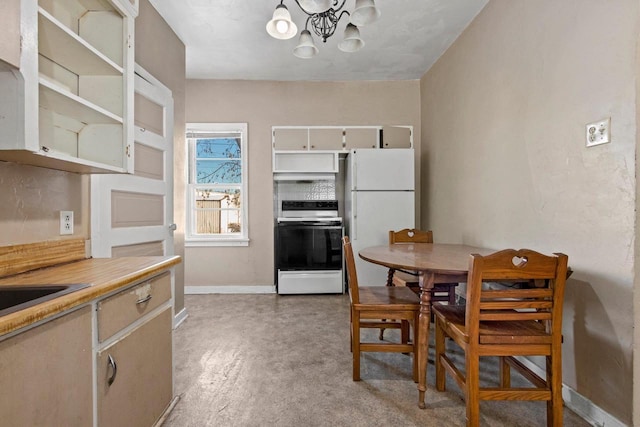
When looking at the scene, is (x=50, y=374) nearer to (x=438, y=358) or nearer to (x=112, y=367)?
(x=112, y=367)

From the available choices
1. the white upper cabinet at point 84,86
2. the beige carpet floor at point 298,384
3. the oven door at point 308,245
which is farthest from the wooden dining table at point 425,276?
the oven door at point 308,245

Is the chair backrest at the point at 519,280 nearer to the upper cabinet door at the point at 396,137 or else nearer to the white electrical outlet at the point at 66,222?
the white electrical outlet at the point at 66,222

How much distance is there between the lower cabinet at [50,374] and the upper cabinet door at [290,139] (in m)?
3.34

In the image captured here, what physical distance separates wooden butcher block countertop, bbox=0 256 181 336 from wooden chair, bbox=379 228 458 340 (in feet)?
6.01

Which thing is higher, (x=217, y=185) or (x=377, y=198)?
(x=217, y=185)

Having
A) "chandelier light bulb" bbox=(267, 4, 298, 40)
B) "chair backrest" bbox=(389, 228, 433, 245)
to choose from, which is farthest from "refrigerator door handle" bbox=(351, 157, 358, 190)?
"chandelier light bulb" bbox=(267, 4, 298, 40)

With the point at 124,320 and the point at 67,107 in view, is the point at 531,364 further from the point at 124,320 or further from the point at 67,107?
the point at 67,107

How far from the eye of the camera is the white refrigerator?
12.3 feet

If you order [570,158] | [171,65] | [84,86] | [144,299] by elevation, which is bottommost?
[144,299]

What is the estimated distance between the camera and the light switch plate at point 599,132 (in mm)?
1551

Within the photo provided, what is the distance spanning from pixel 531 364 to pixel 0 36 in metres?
3.22

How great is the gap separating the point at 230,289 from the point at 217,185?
1430mm

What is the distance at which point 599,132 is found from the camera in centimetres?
159

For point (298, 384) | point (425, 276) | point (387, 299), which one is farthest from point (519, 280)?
point (298, 384)
